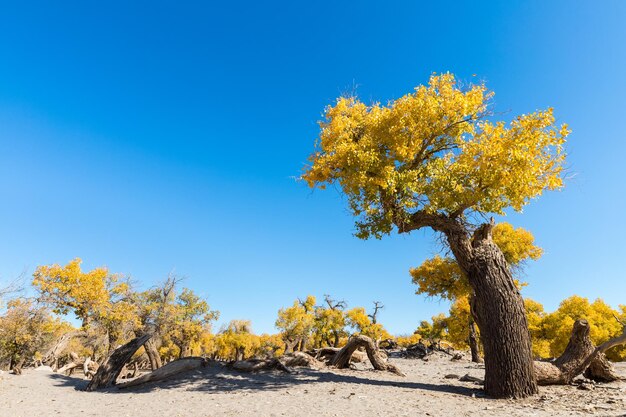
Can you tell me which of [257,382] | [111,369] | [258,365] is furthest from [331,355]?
[111,369]

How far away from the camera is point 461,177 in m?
10.1

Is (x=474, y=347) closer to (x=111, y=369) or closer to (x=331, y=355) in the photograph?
(x=331, y=355)

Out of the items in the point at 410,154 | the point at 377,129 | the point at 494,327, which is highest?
the point at 377,129

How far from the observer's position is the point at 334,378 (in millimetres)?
11242

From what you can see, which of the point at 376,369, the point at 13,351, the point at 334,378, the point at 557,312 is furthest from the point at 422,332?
the point at 13,351

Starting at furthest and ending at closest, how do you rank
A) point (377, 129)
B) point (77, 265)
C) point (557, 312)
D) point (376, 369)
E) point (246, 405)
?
point (557, 312) < point (77, 265) < point (376, 369) < point (377, 129) < point (246, 405)

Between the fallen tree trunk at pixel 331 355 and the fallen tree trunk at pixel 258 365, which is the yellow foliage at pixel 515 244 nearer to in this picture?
the fallen tree trunk at pixel 331 355

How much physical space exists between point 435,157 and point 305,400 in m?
8.38

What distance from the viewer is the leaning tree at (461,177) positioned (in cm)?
889

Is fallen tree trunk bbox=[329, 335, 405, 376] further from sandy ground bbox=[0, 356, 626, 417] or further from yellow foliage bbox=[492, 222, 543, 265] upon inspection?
yellow foliage bbox=[492, 222, 543, 265]

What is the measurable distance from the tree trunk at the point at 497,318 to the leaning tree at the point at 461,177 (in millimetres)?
25

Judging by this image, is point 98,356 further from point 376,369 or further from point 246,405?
point 246,405

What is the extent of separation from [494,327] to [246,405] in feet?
22.1

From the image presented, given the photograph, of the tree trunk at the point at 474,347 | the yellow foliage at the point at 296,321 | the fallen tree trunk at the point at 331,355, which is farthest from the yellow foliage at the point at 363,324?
the fallen tree trunk at the point at 331,355
